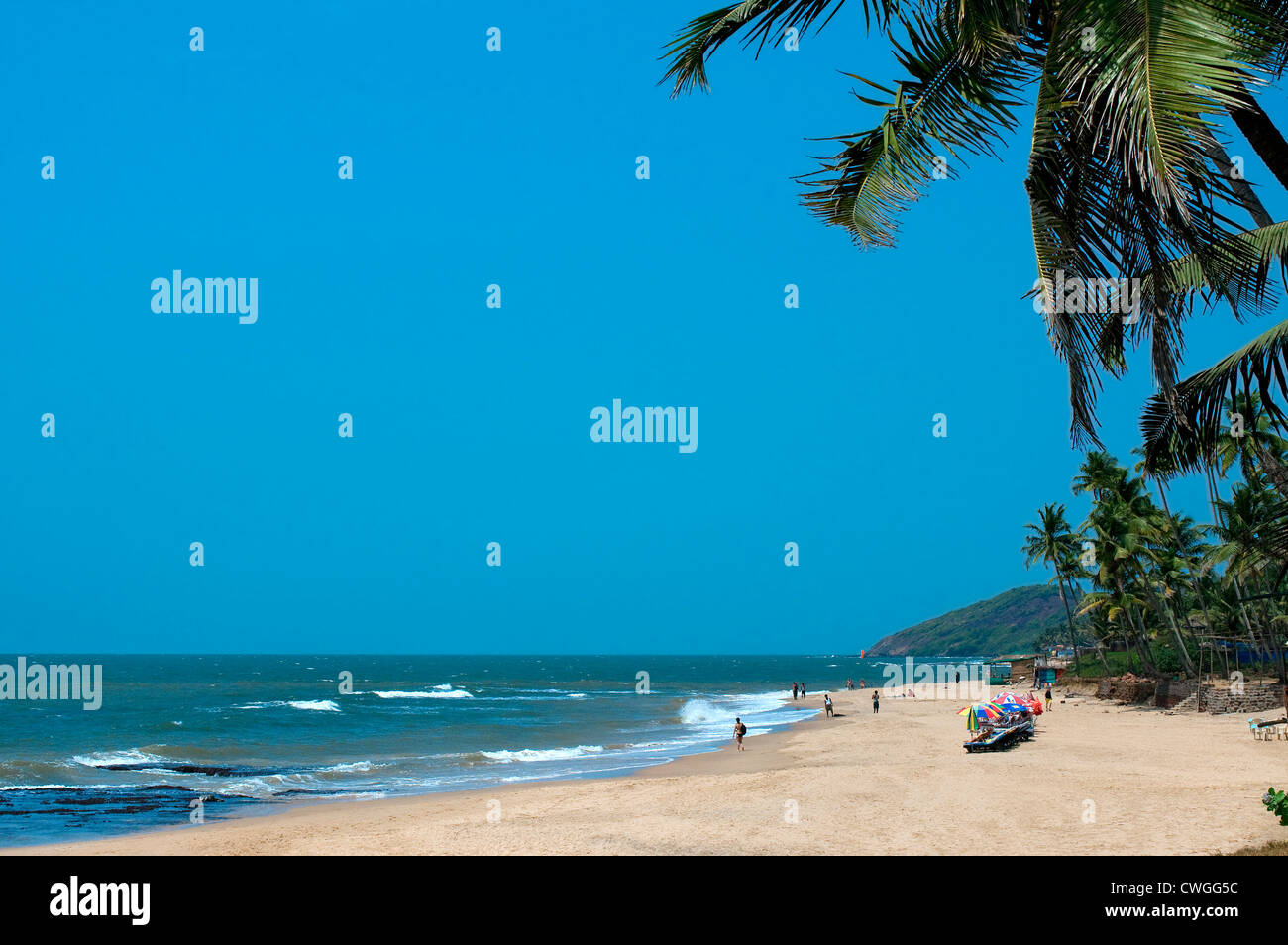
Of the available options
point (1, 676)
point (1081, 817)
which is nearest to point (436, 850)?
point (1081, 817)

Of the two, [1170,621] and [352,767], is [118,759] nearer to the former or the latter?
[352,767]

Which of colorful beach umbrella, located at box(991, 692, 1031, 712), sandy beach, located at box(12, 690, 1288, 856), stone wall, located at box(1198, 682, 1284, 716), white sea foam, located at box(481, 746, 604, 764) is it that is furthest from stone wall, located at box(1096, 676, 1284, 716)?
white sea foam, located at box(481, 746, 604, 764)

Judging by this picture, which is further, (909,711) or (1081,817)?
(909,711)

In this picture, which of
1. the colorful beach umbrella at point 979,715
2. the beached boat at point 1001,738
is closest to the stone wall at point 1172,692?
the colorful beach umbrella at point 979,715

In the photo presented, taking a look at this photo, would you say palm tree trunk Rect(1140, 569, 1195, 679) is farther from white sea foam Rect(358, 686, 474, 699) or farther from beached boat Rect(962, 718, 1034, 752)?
white sea foam Rect(358, 686, 474, 699)

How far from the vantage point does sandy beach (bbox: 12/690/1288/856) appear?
1384 centimetres

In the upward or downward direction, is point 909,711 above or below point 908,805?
below

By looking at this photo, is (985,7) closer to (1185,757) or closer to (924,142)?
(924,142)

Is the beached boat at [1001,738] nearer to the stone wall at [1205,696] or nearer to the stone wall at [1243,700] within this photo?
the stone wall at [1243,700]

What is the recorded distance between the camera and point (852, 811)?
56.5 ft

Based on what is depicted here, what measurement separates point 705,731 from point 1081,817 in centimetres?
3257

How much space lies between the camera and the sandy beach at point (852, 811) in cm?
1384

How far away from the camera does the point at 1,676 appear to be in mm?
125438
